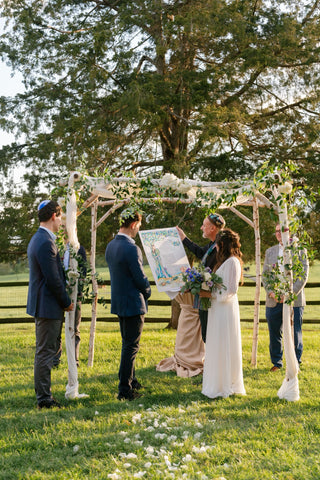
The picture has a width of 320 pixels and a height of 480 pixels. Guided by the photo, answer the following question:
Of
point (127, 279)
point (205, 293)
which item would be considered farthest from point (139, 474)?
point (205, 293)

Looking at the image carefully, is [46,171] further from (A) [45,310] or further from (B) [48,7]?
(A) [45,310]

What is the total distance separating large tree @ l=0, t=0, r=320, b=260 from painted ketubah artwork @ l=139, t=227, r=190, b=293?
9.14 feet

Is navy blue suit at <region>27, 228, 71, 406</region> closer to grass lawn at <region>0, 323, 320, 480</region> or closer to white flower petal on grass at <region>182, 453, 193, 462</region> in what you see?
grass lawn at <region>0, 323, 320, 480</region>

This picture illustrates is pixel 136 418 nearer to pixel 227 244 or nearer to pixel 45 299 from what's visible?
pixel 45 299

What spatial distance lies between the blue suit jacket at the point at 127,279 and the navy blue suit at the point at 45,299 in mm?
542

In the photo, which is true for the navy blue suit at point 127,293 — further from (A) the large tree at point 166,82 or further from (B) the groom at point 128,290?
(A) the large tree at point 166,82

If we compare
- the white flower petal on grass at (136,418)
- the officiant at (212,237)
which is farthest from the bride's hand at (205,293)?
the white flower petal on grass at (136,418)

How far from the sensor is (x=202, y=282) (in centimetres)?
537

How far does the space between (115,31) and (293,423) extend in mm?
7738

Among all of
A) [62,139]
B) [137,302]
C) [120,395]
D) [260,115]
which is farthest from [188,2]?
[120,395]

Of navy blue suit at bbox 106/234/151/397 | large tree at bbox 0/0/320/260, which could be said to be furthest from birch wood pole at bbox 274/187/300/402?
large tree at bbox 0/0/320/260

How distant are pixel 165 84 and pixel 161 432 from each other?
6698mm

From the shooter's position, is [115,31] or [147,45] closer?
[115,31]

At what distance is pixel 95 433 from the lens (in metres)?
4.25
